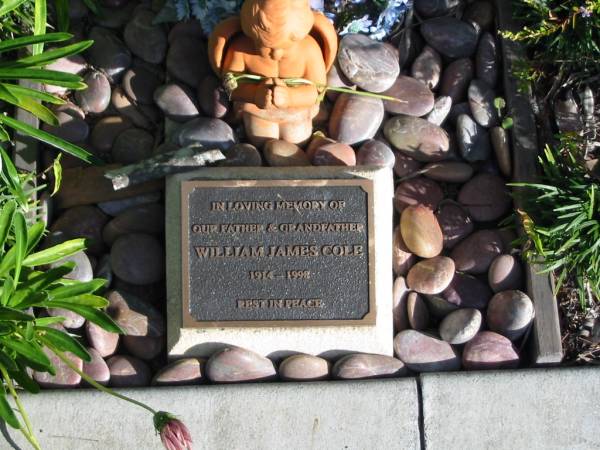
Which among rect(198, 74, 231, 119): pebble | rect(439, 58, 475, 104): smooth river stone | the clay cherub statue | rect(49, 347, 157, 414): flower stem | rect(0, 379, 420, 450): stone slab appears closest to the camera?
rect(49, 347, 157, 414): flower stem

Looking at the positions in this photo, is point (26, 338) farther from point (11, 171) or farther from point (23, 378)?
point (11, 171)

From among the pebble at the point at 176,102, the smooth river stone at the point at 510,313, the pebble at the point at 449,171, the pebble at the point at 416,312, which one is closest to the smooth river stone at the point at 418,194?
the pebble at the point at 449,171

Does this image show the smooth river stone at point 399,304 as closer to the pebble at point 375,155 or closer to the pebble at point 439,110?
the pebble at point 375,155

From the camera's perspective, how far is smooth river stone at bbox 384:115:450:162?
3.82 m

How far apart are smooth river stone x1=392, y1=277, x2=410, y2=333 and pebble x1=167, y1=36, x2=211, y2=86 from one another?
4.30 ft

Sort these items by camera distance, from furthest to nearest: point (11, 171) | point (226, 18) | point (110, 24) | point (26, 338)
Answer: point (110, 24), point (226, 18), point (11, 171), point (26, 338)

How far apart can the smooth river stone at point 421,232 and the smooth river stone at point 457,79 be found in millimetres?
601

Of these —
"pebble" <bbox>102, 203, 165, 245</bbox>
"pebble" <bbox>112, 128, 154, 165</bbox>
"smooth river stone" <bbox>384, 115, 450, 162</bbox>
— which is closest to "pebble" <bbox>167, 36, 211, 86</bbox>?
"pebble" <bbox>112, 128, 154, 165</bbox>

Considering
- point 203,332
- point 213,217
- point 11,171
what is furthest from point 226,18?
point 203,332

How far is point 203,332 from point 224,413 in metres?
0.35

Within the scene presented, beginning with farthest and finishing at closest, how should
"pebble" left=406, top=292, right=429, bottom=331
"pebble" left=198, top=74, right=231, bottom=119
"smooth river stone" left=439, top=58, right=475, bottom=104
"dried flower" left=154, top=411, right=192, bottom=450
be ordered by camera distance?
"smooth river stone" left=439, top=58, right=475, bottom=104 < "pebble" left=198, top=74, right=231, bottom=119 < "pebble" left=406, top=292, right=429, bottom=331 < "dried flower" left=154, top=411, right=192, bottom=450

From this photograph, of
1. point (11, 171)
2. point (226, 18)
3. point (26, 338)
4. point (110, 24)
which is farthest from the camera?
point (110, 24)

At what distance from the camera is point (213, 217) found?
358 centimetres

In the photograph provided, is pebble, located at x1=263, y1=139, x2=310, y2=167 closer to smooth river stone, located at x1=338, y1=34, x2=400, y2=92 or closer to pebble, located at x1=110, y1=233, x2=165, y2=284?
smooth river stone, located at x1=338, y1=34, x2=400, y2=92
